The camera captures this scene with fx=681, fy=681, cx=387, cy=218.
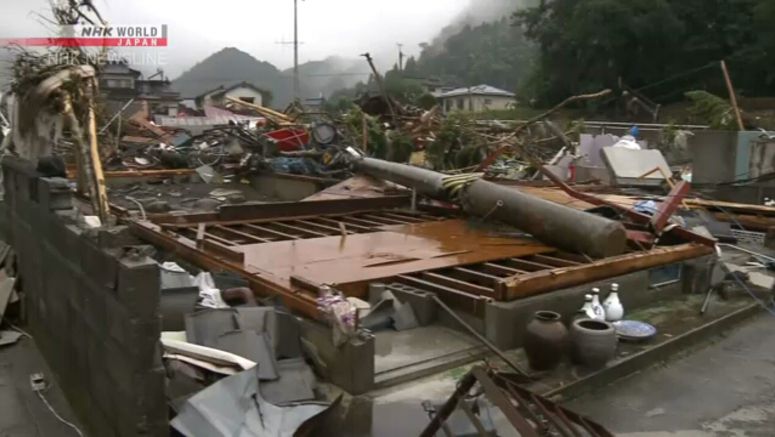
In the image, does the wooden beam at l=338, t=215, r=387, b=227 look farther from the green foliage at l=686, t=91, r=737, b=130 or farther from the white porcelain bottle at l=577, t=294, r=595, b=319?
the green foliage at l=686, t=91, r=737, b=130

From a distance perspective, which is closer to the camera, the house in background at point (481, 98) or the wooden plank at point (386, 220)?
the wooden plank at point (386, 220)

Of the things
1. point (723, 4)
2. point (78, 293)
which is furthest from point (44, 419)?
point (723, 4)

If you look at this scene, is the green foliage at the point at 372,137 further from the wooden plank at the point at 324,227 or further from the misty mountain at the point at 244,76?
the misty mountain at the point at 244,76

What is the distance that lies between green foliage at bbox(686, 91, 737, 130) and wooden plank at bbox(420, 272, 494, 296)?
359 inches

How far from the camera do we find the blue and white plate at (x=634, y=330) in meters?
5.44

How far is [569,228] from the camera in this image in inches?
266

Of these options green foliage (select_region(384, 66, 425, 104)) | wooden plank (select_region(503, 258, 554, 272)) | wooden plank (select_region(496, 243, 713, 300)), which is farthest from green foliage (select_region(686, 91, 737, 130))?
green foliage (select_region(384, 66, 425, 104))

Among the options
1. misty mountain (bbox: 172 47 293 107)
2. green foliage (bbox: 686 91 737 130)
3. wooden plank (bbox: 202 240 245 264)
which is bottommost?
wooden plank (bbox: 202 240 245 264)

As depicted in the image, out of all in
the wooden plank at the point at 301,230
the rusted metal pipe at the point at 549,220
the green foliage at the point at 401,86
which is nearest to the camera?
the rusted metal pipe at the point at 549,220

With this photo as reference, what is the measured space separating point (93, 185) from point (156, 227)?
1.60 m

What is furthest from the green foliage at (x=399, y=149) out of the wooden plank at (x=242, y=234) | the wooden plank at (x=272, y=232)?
the wooden plank at (x=242, y=234)

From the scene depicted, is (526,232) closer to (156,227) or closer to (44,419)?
(156,227)

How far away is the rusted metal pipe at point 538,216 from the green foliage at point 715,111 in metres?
6.93

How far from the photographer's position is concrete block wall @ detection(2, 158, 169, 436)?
3.63 meters
